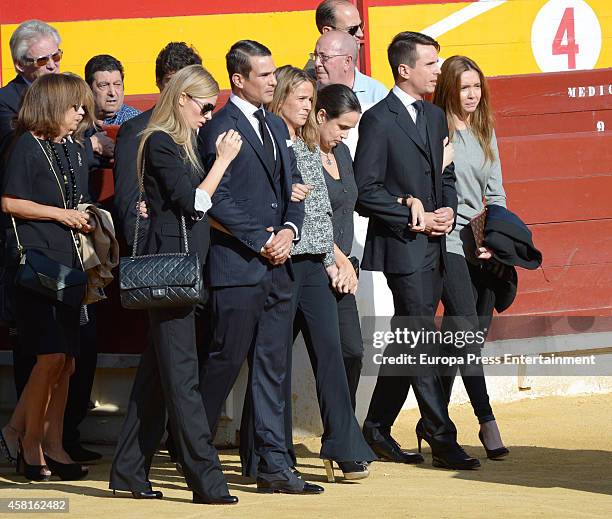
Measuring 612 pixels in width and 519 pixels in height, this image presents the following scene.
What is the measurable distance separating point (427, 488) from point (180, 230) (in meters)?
1.45

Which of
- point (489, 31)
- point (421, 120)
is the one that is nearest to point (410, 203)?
point (421, 120)

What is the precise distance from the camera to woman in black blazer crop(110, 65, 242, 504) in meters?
5.59

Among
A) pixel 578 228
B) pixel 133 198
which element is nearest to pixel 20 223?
pixel 133 198

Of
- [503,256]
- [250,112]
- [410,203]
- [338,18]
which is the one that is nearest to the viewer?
[250,112]

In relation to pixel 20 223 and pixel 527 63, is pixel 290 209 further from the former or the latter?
pixel 527 63

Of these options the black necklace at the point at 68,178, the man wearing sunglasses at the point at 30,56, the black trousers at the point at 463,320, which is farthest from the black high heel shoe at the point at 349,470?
the man wearing sunglasses at the point at 30,56

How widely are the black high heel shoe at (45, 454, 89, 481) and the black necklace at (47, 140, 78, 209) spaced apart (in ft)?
3.51

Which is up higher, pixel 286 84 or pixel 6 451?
pixel 286 84

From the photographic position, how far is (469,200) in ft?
23.0

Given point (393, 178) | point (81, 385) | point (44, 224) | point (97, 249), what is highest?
point (393, 178)

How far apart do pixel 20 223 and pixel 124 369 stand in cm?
141

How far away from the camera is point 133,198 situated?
656 cm

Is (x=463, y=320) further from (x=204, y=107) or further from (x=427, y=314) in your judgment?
(x=204, y=107)

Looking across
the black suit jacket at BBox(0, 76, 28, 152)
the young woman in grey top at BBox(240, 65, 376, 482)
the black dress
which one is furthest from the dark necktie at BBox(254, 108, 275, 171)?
the black suit jacket at BBox(0, 76, 28, 152)
